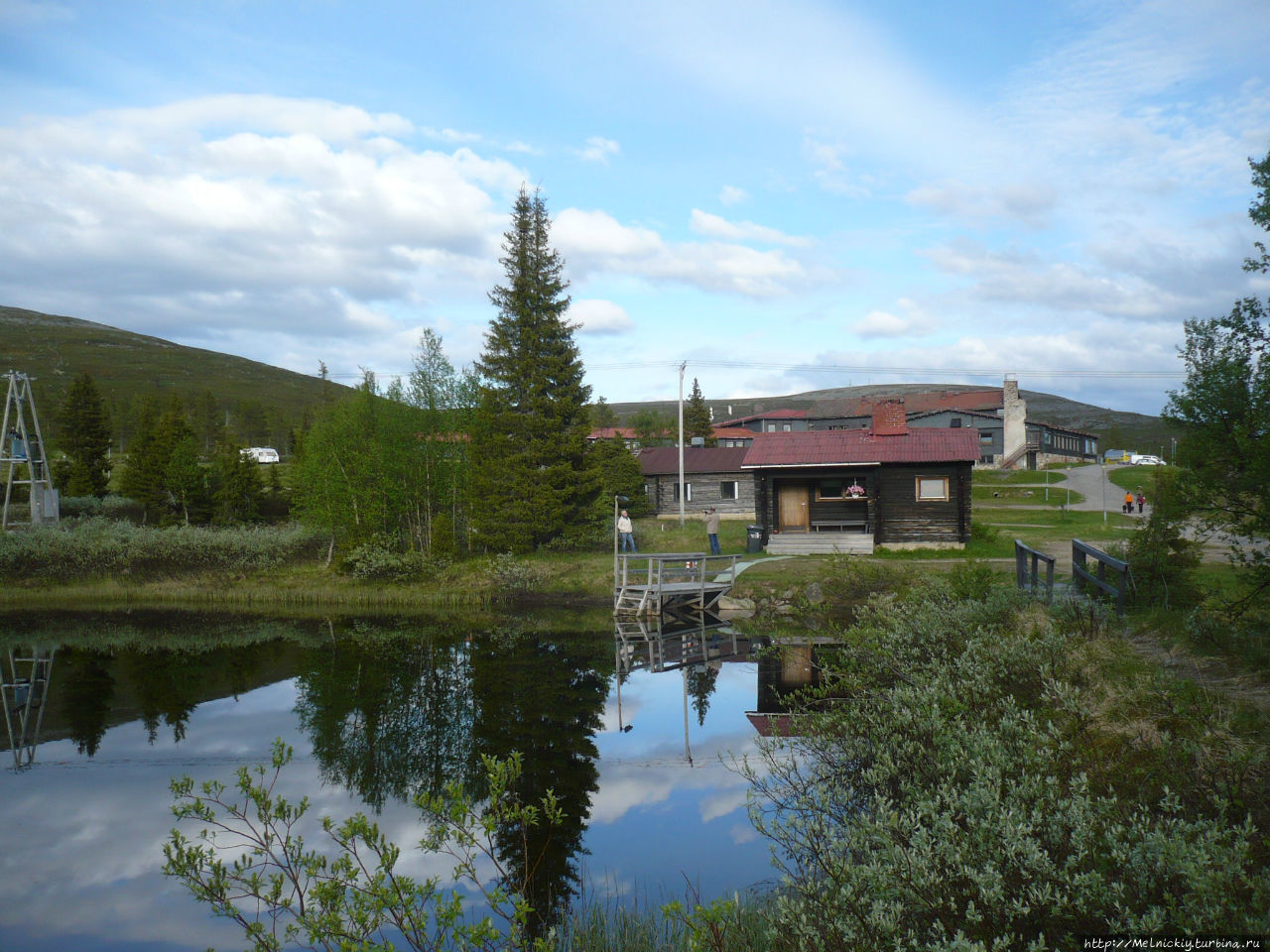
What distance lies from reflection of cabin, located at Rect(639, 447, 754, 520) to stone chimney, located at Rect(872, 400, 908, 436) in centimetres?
1437

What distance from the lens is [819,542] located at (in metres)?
29.5

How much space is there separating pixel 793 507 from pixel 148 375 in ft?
424

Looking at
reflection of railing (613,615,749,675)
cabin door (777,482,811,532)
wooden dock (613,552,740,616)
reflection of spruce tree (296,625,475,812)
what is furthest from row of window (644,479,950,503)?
reflection of spruce tree (296,625,475,812)

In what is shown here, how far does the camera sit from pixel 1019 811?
517 centimetres

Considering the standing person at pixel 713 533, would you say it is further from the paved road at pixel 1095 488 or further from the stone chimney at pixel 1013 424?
the stone chimney at pixel 1013 424

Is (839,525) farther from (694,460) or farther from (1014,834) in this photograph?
(1014,834)

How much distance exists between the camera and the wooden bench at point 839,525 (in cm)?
3020

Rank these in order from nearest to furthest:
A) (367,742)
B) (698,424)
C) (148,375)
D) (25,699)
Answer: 1. (367,742)
2. (25,699)
3. (698,424)
4. (148,375)

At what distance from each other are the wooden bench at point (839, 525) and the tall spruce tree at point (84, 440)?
3912 cm

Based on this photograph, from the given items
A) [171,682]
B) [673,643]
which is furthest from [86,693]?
[673,643]

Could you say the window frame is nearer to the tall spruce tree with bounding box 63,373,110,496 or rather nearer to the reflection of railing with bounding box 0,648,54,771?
the reflection of railing with bounding box 0,648,54,771

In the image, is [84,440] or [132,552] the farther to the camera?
[84,440]

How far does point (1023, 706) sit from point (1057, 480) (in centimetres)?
5076

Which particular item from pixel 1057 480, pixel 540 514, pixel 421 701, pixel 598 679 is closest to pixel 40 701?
pixel 421 701
